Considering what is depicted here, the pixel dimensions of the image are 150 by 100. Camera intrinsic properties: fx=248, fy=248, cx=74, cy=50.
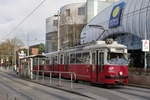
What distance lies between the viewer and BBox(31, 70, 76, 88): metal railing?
19.3m

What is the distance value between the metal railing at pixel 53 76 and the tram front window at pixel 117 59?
2.95m

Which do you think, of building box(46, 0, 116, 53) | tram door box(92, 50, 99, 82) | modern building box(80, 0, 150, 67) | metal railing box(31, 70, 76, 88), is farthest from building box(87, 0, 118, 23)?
tram door box(92, 50, 99, 82)

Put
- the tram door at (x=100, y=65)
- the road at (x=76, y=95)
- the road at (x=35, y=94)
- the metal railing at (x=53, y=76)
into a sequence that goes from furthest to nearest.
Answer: the metal railing at (x=53, y=76) < the tram door at (x=100, y=65) < the road at (x=35, y=94) < the road at (x=76, y=95)

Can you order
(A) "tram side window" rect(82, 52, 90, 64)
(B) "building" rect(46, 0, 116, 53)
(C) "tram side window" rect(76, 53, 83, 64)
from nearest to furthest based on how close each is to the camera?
(A) "tram side window" rect(82, 52, 90, 64) < (C) "tram side window" rect(76, 53, 83, 64) < (B) "building" rect(46, 0, 116, 53)

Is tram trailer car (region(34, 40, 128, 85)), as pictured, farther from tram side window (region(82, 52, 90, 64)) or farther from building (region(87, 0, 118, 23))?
building (region(87, 0, 118, 23))

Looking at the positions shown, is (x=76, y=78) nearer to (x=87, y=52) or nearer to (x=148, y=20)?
(x=87, y=52)

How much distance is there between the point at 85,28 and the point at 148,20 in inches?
985

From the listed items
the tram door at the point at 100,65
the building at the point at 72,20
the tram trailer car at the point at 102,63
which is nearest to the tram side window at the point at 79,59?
the tram trailer car at the point at 102,63

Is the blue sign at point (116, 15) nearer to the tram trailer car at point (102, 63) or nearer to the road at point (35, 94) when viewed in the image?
the tram trailer car at point (102, 63)

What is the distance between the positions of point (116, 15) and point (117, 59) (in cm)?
3296

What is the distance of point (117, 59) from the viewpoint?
1739cm

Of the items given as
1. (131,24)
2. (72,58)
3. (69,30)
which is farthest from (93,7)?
(72,58)

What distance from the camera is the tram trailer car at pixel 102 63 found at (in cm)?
1705

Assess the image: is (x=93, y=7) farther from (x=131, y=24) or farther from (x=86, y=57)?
(x=86, y=57)
